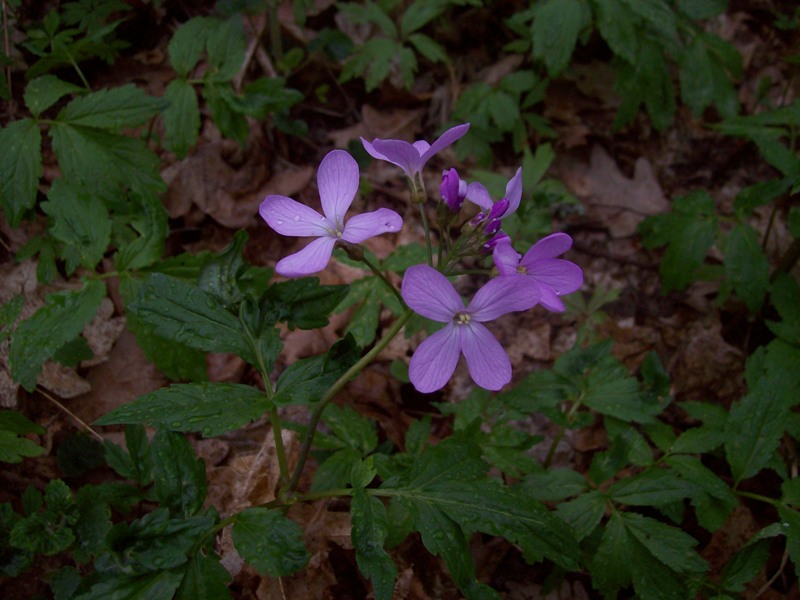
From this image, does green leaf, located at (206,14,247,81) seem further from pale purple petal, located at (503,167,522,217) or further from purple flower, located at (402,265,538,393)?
purple flower, located at (402,265,538,393)

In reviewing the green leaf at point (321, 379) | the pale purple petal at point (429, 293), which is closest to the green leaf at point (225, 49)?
the green leaf at point (321, 379)

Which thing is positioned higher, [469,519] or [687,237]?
[469,519]

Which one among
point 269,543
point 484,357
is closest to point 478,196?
point 484,357

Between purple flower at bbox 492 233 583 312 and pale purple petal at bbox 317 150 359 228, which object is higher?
pale purple petal at bbox 317 150 359 228

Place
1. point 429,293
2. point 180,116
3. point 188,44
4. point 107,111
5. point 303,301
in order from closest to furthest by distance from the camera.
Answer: point 429,293
point 303,301
point 107,111
point 180,116
point 188,44

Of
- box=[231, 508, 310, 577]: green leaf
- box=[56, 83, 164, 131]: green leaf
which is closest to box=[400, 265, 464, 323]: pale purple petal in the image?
box=[231, 508, 310, 577]: green leaf

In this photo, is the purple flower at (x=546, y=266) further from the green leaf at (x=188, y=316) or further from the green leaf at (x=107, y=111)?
the green leaf at (x=107, y=111)

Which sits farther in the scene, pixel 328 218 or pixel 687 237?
pixel 687 237

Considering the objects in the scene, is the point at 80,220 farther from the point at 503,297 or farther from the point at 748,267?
the point at 748,267
